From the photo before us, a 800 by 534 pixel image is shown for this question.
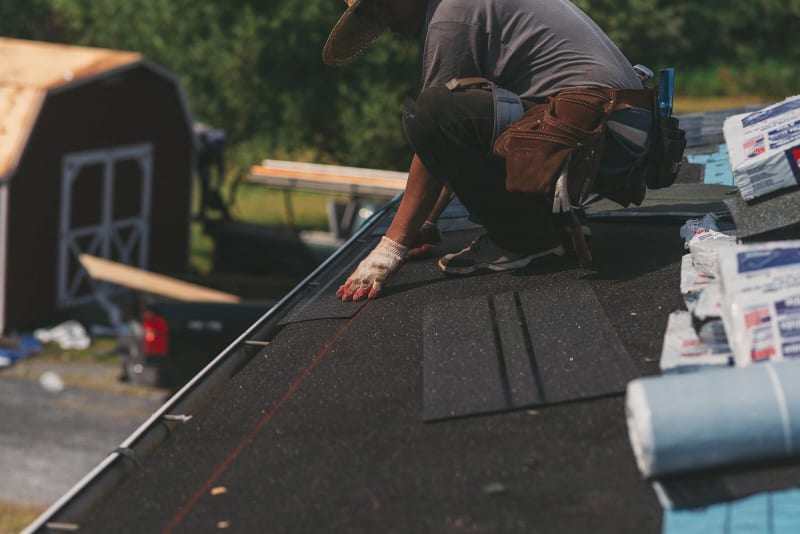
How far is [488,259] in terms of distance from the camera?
190 inches

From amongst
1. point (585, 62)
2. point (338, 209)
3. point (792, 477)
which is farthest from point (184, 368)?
point (792, 477)

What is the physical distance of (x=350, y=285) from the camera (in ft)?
15.0

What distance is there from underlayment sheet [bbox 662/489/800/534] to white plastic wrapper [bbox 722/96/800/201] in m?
1.71

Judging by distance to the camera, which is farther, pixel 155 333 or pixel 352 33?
pixel 155 333

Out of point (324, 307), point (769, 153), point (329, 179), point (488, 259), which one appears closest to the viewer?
point (769, 153)

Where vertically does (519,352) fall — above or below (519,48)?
below

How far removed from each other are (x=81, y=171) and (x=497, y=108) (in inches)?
494

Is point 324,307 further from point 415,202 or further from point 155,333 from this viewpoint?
point 155,333

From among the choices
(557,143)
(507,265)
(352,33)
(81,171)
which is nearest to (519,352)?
(557,143)

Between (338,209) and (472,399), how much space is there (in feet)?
35.4

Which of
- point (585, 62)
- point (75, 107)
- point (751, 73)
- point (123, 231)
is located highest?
point (585, 62)

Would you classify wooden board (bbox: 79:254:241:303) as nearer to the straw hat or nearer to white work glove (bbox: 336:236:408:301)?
the straw hat

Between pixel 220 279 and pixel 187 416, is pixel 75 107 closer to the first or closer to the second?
pixel 220 279

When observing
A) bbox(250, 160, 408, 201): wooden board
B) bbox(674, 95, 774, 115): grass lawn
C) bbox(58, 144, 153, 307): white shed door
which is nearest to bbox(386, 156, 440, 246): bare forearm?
bbox(250, 160, 408, 201): wooden board
